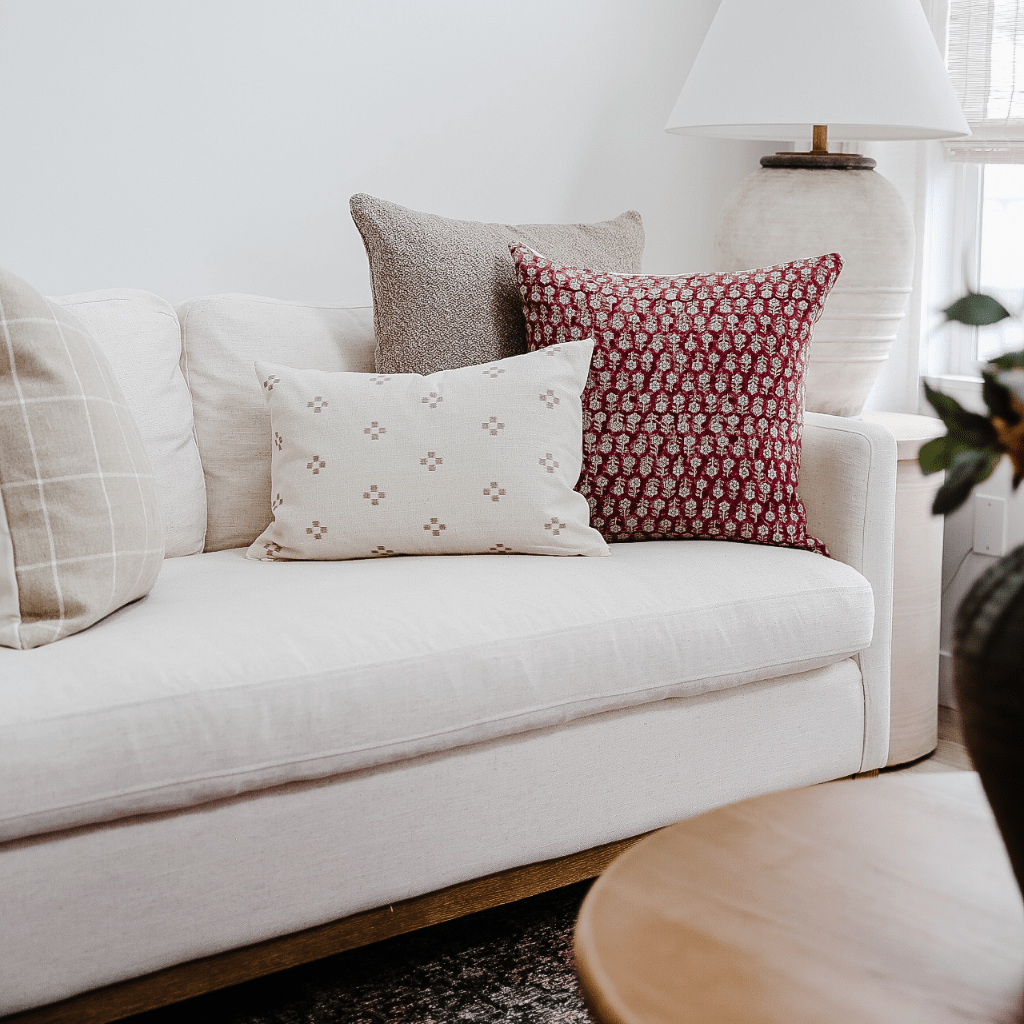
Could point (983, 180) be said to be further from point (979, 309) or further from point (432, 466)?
point (979, 309)

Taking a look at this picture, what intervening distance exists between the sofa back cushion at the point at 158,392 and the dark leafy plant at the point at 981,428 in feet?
4.20

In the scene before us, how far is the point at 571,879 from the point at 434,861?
23cm

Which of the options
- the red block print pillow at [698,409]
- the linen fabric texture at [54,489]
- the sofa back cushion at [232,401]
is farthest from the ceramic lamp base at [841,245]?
the linen fabric texture at [54,489]

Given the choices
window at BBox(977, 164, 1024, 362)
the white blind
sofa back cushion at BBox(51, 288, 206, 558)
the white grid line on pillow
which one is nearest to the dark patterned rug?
the white grid line on pillow

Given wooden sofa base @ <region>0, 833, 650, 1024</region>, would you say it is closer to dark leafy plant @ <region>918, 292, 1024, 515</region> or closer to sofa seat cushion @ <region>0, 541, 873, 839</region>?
sofa seat cushion @ <region>0, 541, 873, 839</region>

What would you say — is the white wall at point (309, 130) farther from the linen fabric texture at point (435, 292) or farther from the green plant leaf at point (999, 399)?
the green plant leaf at point (999, 399)

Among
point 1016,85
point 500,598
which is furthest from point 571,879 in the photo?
point 1016,85

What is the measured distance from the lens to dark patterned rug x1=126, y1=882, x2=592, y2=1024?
1362 millimetres

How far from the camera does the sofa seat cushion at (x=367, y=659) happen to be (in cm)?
116

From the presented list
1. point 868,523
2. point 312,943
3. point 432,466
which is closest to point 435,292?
point 432,466

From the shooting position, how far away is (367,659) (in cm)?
130

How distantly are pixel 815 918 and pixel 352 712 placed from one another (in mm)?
623

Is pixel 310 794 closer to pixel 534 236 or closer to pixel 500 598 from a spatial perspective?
pixel 500 598

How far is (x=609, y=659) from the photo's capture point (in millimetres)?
1439
